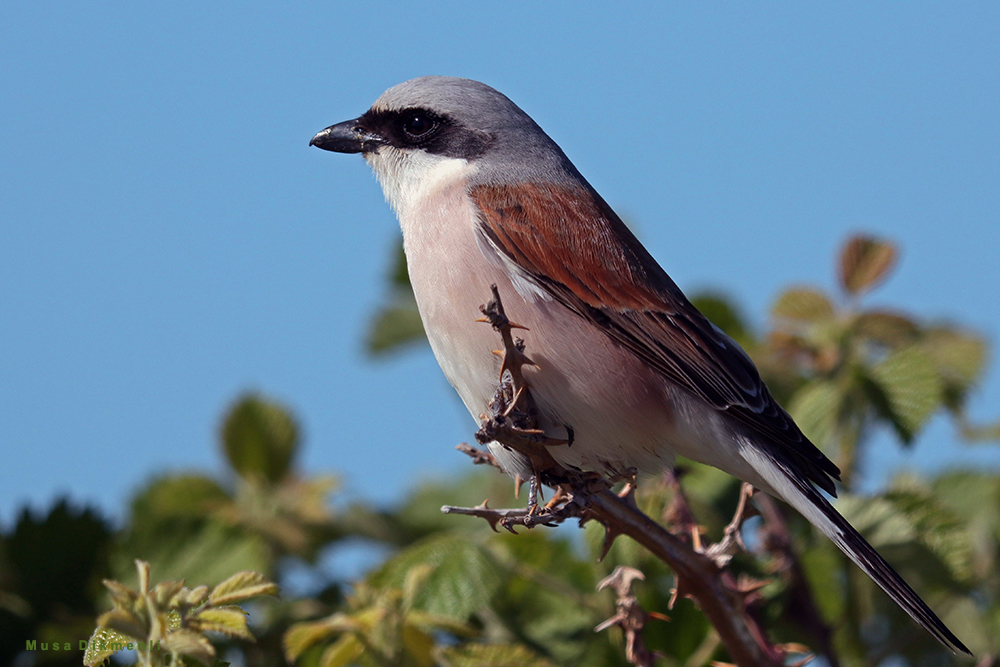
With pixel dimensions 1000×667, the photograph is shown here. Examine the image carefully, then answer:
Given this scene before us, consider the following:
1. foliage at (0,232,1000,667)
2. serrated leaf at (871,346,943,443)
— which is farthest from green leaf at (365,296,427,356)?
serrated leaf at (871,346,943,443)

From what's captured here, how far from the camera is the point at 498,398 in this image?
81.5 inches

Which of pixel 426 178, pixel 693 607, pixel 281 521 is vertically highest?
pixel 426 178

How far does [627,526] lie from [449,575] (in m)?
0.57

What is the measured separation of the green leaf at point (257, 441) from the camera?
3.15m

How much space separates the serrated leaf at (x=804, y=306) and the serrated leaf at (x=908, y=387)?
30cm

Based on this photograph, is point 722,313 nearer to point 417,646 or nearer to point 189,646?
point 417,646

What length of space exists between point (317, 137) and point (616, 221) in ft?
3.05

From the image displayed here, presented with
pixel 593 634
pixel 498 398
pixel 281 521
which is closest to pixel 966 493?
pixel 593 634

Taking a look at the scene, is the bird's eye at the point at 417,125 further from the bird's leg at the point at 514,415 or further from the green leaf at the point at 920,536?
the green leaf at the point at 920,536

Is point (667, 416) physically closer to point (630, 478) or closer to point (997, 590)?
point (630, 478)

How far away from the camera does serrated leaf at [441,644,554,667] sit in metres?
2.16

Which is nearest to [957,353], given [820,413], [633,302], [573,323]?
[820,413]

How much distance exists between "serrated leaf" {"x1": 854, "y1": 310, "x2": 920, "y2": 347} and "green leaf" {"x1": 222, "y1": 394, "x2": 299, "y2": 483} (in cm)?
171

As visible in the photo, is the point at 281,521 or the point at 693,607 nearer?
the point at 693,607
